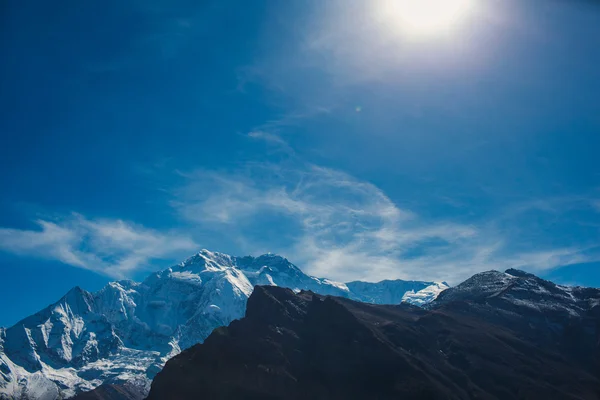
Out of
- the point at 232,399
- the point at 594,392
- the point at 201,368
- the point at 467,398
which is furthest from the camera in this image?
the point at 594,392

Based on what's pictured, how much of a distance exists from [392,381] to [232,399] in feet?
173

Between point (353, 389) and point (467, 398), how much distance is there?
148 feet

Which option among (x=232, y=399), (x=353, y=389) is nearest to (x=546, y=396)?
(x=353, y=389)

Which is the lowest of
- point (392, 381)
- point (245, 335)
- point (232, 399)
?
point (232, 399)

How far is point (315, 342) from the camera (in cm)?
19275

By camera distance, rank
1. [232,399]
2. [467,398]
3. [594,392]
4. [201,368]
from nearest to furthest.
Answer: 1. [232,399]
2. [201,368]
3. [467,398]
4. [594,392]

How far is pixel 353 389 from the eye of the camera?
541ft

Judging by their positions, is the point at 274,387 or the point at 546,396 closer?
the point at 274,387

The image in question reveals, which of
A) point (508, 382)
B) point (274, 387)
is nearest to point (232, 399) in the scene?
point (274, 387)

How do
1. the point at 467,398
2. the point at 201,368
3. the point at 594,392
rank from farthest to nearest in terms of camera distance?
the point at 594,392
the point at 467,398
the point at 201,368

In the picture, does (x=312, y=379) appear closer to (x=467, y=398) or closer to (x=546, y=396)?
(x=467, y=398)

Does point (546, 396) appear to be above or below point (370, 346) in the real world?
below

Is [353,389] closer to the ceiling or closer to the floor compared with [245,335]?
closer to the floor

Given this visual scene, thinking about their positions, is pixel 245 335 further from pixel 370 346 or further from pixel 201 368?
pixel 370 346
